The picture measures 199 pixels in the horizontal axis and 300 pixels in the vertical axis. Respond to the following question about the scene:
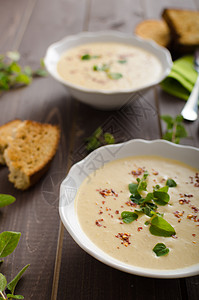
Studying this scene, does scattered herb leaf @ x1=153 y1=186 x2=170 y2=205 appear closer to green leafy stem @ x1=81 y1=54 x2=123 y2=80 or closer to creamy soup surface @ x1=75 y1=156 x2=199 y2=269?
creamy soup surface @ x1=75 y1=156 x2=199 y2=269

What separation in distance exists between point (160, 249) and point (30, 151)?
0.94 m

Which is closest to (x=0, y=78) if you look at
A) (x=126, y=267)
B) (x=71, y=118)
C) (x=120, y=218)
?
(x=71, y=118)

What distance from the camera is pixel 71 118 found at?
7.44 feet

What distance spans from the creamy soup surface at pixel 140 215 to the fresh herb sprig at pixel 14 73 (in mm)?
1177

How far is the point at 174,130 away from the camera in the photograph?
2.03 metres

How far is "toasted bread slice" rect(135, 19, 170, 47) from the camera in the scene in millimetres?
2887

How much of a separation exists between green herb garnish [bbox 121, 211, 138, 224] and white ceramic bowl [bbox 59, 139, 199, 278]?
168mm

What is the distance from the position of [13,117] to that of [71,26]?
1.37 m

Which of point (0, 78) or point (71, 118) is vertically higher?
point (0, 78)

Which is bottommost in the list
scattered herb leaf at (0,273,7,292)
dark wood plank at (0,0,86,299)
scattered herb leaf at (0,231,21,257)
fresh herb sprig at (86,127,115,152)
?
fresh herb sprig at (86,127,115,152)

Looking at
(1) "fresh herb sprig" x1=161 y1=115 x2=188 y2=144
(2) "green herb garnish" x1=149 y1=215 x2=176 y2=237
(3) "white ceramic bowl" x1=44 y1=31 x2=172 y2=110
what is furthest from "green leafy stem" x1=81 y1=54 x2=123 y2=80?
(2) "green herb garnish" x1=149 y1=215 x2=176 y2=237

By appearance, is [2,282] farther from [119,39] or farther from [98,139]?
[119,39]

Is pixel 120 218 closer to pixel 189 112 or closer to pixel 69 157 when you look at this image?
pixel 69 157

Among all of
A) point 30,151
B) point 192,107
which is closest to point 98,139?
point 30,151
